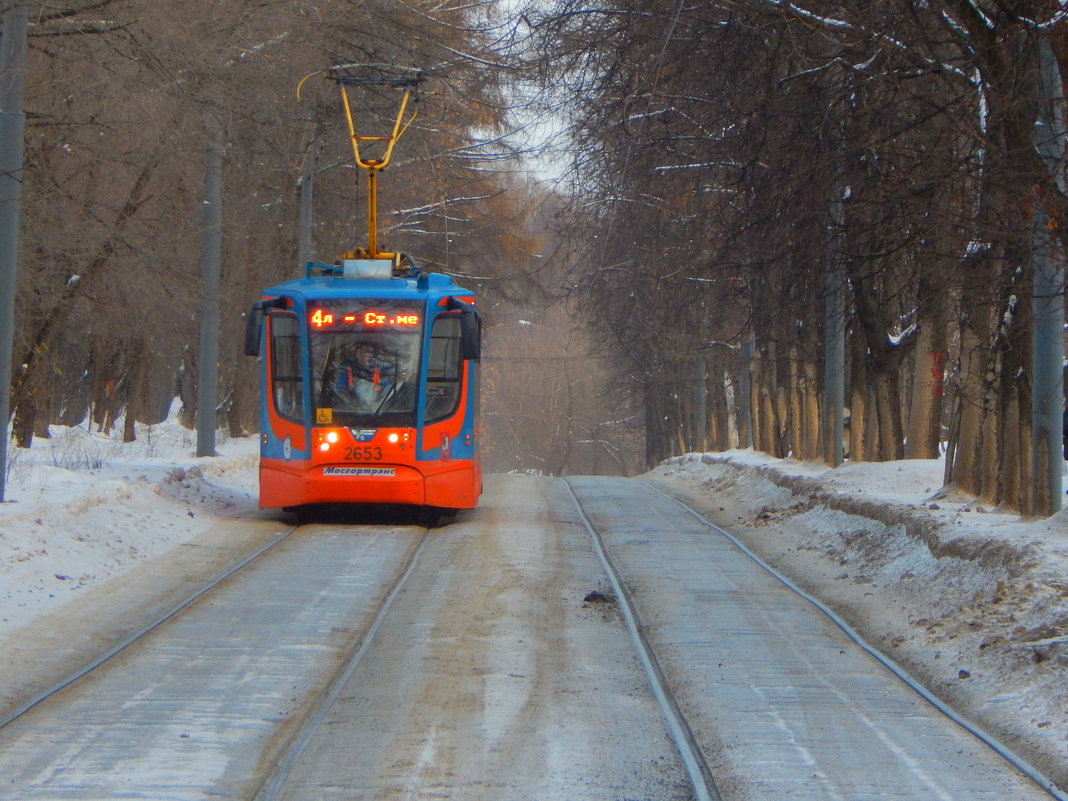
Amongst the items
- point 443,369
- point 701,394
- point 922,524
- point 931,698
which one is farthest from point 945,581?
point 701,394

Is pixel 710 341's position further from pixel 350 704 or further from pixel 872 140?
pixel 350 704

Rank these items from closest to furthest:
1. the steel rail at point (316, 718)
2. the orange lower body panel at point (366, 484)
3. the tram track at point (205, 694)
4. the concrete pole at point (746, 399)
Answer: the steel rail at point (316, 718) → the tram track at point (205, 694) → the orange lower body panel at point (366, 484) → the concrete pole at point (746, 399)

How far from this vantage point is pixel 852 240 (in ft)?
45.0

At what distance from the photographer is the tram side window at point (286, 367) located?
15438 mm

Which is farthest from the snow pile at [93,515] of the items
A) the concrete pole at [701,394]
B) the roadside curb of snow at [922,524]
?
the concrete pole at [701,394]

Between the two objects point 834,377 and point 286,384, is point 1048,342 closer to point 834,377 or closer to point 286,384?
point 286,384

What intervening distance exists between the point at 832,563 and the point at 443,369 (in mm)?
5258

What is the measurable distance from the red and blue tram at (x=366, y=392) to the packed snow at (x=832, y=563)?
1120 millimetres

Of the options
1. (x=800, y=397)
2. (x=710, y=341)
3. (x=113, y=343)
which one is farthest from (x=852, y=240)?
(x=113, y=343)

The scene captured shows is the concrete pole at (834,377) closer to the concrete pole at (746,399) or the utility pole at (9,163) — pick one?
the concrete pole at (746,399)

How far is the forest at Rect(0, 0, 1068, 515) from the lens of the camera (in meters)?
11.6

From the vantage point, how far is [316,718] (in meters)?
6.80

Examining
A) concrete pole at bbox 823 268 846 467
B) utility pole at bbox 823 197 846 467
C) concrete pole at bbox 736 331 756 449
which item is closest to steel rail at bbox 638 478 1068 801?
utility pole at bbox 823 197 846 467

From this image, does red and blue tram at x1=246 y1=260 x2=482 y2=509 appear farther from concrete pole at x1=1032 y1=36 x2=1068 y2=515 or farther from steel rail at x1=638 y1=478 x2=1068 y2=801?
concrete pole at x1=1032 y1=36 x2=1068 y2=515
